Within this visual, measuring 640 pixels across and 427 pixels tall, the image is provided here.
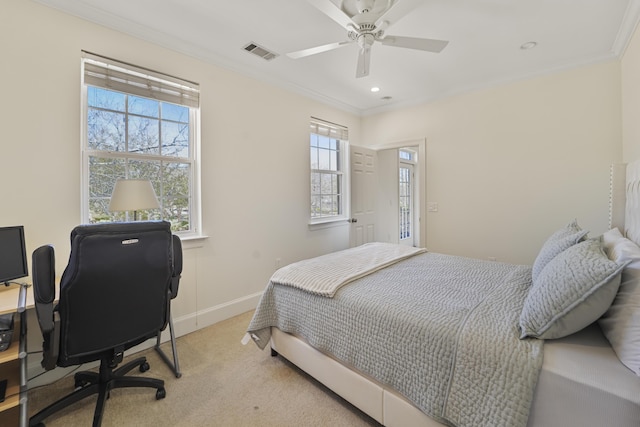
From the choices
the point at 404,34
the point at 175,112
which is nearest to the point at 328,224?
the point at 175,112

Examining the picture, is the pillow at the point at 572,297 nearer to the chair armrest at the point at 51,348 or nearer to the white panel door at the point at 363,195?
the chair armrest at the point at 51,348

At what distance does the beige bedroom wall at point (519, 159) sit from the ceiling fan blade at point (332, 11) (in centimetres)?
239

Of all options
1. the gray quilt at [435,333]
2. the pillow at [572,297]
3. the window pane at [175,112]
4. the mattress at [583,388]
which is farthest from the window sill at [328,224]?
the pillow at [572,297]

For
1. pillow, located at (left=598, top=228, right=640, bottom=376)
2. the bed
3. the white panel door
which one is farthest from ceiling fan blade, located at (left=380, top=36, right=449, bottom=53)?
the white panel door

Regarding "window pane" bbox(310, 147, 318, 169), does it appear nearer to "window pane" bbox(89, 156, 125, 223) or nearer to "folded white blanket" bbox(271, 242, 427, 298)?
"folded white blanket" bbox(271, 242, 427, 298)

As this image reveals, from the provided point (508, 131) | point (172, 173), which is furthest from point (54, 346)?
point (508, 131)

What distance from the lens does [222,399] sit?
1.73 meters

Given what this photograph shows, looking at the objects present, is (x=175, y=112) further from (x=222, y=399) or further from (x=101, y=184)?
(x=222, y=399)

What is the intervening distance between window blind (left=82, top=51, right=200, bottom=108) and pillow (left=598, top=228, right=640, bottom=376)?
312 cm

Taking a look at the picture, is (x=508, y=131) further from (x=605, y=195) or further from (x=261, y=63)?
(x=261, y=63)

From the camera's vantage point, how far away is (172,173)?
256 centimetres

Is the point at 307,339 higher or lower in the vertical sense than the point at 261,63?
lower

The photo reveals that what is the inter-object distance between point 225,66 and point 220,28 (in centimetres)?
53

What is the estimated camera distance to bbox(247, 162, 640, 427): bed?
957 millimetres
